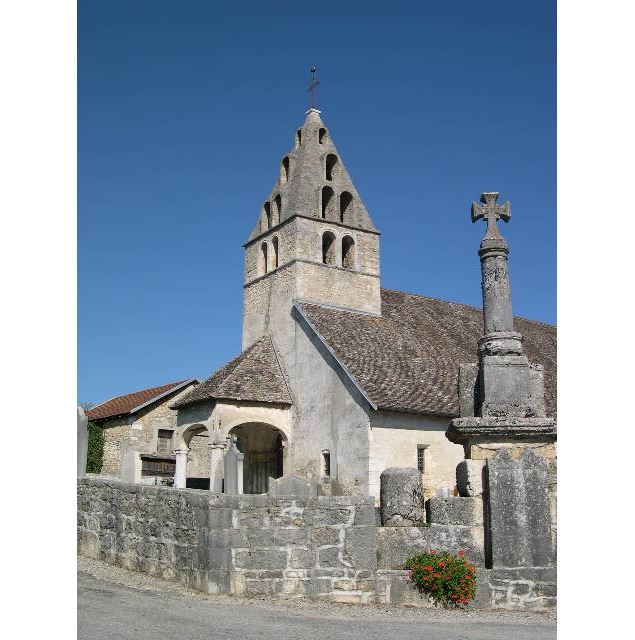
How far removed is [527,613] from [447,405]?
44.4ft

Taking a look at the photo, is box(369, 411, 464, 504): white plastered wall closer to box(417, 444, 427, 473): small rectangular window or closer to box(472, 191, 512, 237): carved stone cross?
box(417, 444, 427, 473): small rectangular window

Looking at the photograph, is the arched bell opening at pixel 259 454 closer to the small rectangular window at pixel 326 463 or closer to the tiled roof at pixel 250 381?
the tiled roof at pixel 250 381

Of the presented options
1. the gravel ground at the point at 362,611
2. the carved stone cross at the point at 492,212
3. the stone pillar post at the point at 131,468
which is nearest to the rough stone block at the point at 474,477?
the gravel ground at the point at 362,611

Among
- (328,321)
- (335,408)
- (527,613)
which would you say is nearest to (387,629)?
(527,613)

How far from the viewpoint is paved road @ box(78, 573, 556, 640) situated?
6.33 metres

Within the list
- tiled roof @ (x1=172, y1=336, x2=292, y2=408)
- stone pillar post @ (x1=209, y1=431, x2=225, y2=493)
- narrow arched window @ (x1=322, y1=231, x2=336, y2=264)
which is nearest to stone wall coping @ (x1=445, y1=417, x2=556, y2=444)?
stone pillar post @ (x1=209, y1=431, x2=225, y2=493)

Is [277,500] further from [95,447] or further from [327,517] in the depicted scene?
[95,447]

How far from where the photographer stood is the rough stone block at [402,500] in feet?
27.4

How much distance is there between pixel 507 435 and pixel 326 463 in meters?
13.8

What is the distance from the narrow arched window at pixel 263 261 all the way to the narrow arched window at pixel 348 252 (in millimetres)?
3018

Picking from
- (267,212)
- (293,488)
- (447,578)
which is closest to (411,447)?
(267,212)

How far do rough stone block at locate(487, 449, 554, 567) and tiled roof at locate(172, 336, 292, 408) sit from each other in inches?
550

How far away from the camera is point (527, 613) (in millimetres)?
7586
